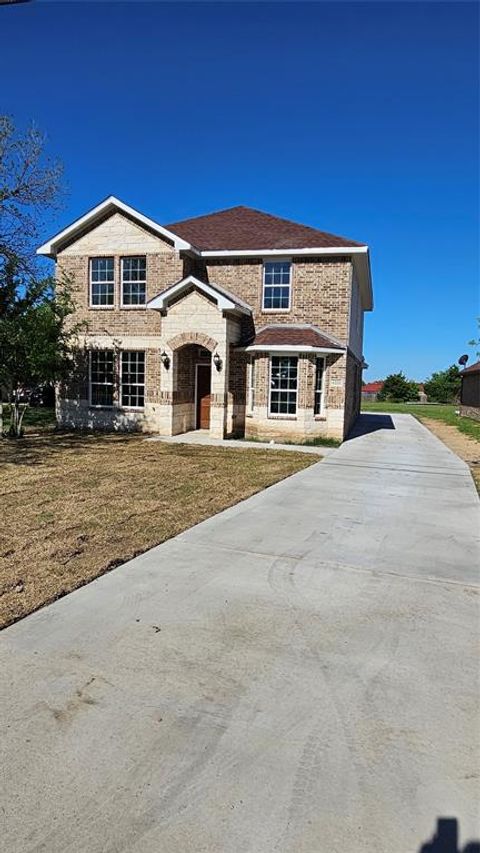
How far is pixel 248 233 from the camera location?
18734 mm

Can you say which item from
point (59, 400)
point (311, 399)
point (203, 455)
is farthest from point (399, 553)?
point (59, 400)

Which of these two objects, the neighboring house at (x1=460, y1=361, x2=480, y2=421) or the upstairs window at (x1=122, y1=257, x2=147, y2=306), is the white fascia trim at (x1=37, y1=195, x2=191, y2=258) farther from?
the neighboring house at (x1=460, y1=361, x2=480, y2=421)

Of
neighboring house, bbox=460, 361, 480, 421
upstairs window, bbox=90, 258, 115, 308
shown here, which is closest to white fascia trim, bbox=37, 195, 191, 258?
upstairs window, bbox=90, 258, 115, 308

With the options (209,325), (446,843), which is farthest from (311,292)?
(446,843)

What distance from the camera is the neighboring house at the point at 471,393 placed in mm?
32594

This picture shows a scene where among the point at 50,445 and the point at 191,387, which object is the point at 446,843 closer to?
the point at 50,445

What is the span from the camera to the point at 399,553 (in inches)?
234

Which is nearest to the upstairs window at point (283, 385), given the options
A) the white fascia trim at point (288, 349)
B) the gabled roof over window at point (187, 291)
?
the white fascia trim at point (288, 349)

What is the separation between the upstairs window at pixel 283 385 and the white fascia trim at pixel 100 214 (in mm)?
4847

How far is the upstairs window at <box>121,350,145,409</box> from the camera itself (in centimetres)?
1798

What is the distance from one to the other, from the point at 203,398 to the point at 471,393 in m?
23.0

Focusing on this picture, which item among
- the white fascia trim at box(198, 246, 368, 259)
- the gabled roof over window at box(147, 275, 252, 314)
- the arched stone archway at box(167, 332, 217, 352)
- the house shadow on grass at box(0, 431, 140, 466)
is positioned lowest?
the house shadow on grass at box(0, 431, 140, 466)

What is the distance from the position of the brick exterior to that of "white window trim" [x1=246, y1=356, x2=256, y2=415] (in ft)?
0.51

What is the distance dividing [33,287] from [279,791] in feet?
51.1
